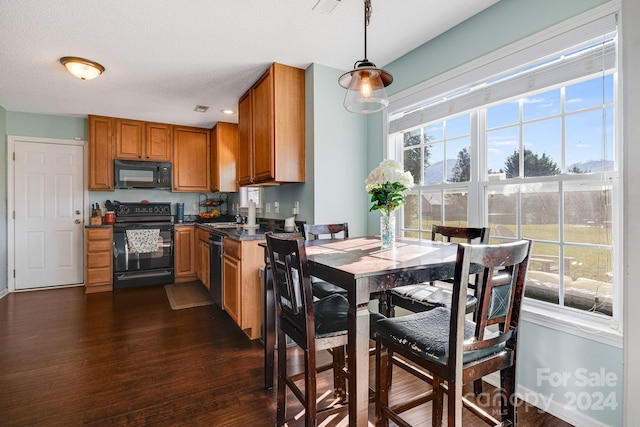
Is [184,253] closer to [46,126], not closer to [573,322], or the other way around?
[46,126]

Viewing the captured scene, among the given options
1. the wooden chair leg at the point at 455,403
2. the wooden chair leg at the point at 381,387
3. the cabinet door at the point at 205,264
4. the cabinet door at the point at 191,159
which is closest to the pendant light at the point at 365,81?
the wooden chair leg at the point at 381,387

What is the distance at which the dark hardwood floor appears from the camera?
172 cm

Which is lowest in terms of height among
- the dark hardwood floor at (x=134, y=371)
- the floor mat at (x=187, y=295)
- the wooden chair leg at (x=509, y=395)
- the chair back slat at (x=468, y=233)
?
the dark hardwood floor at (x=134, y=371)

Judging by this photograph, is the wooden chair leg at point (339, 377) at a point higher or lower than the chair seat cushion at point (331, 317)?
lower

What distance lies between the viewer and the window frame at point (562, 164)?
1520 millimetres

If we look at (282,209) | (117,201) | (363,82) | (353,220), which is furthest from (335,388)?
(117,201)

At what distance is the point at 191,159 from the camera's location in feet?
16.6

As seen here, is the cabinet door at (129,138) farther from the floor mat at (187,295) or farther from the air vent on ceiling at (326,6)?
the air vent on ceiling at (326,6)

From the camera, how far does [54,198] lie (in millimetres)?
4457

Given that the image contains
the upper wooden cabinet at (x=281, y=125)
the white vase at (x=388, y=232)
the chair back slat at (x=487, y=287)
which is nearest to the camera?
the chair back slat at (x=487, y=287)

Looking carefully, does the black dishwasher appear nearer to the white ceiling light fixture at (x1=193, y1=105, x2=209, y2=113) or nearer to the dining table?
the white ceiling light fixture at (x1=193, y1=105, x2=209, y2=113)

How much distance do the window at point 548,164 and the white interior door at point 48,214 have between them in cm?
503

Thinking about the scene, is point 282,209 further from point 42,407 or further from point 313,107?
point 42,407

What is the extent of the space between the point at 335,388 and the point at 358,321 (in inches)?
35.9
